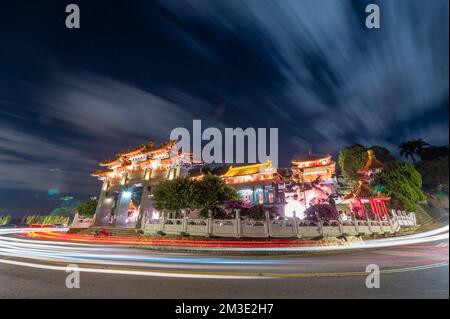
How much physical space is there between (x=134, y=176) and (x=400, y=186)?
127 ft

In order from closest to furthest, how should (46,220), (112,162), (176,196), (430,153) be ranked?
(176,196), (430,153), (112,162), (46,220)

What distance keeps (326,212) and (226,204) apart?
847cm

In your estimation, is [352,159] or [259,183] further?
[352,159]

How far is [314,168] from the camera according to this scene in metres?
42.6

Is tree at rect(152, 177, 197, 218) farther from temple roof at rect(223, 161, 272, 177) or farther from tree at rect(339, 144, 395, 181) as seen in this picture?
tree at rect(339, 144, 395, 181)

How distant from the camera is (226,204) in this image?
21156 mm

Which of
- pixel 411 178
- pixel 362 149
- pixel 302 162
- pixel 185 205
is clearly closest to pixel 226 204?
pixel 185 205

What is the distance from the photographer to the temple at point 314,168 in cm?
4119

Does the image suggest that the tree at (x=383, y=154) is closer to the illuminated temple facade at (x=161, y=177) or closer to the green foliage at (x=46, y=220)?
the illuminated temple facade at (x=161, y=177)

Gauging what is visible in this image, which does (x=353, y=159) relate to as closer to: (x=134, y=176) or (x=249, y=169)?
(x=249, y=169)

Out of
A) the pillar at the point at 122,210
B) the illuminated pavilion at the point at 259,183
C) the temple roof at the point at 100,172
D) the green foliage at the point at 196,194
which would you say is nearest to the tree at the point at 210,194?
the green foliage at the point at 196,194

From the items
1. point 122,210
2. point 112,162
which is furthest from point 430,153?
point 112,162

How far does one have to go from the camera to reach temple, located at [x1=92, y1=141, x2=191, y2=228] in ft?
123
